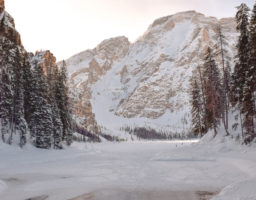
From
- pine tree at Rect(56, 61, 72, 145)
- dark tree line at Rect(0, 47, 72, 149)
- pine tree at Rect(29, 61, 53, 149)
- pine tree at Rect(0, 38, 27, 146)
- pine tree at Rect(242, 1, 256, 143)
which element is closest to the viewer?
pine tree at Rect(242, 1, 256, 143)

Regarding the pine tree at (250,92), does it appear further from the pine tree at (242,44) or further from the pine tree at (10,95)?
the pine tree at (10,95)

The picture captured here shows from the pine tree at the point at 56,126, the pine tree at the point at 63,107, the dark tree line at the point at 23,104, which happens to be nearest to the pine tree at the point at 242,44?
the dark tree line at the point at 23,104

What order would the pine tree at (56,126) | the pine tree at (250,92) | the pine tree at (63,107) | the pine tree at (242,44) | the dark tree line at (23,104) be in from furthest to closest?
the pine tree at (63,107)
the pine tree at (56,126)
the dark tree line at (23,104)
the pine tree at (242,44)
the pine tree at (250,92)

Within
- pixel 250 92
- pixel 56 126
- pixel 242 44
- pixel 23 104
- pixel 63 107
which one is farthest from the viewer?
pixel 63 107

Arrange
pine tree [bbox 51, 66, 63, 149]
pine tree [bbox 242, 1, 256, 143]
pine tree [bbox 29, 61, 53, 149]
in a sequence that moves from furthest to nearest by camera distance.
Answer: pine tree [bbox 51, 66, 63, 149], pine tree [bbox 29, 61, 53, 149], pine tree [bbox 242, 1, 256, 143]

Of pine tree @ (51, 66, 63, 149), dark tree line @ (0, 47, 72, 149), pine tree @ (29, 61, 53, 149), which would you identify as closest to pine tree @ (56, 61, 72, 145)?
dark tree line @ (0, 47, 72, 149)

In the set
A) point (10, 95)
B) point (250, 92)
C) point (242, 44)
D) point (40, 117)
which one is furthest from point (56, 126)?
point (242, 44)

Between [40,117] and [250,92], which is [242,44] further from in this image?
[40,117]

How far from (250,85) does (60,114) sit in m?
34.6

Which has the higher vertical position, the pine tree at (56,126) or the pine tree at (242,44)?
the pine tree at (242,44)

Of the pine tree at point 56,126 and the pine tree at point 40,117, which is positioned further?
the pine tree at point 56,126

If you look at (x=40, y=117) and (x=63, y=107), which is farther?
(x=63, y=107)

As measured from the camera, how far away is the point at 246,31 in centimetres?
2709

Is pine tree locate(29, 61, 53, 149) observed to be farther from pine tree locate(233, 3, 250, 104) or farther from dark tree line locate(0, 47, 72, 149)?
pine tree locate(233, 3, 250, 104)
